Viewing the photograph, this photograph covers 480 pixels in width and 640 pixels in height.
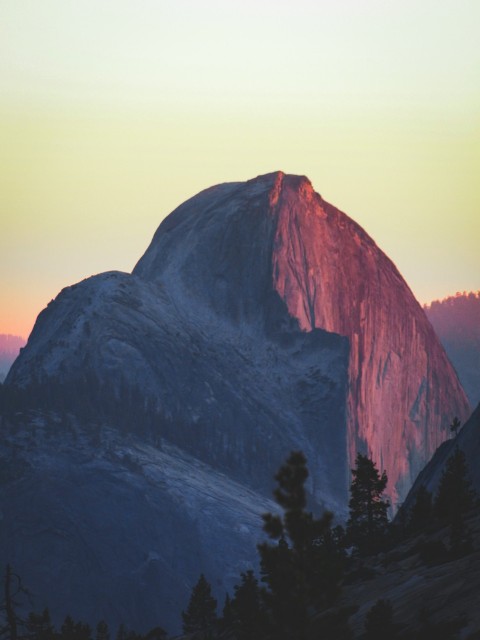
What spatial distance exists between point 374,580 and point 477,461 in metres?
65.2

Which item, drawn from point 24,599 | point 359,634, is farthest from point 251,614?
point 24,599

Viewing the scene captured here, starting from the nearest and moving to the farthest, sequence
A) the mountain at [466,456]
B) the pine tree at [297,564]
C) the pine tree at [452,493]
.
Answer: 1. the pine tree at [297,564]
2. the pine tree at [452,493]
3. the mountain at [466,456]

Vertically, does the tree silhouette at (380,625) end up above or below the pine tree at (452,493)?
below

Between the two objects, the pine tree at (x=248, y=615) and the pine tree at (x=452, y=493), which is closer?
the pine tree at (x=248, y=615)

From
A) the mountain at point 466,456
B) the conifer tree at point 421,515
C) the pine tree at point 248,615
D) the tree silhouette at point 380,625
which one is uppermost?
the mountain at point 466,456

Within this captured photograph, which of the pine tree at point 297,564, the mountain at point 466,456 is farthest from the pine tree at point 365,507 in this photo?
the pine tree at point 297,564

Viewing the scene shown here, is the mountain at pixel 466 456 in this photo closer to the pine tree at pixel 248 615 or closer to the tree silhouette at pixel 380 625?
the pine tree at pixel 248 615

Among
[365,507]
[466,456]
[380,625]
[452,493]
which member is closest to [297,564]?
[380,625]

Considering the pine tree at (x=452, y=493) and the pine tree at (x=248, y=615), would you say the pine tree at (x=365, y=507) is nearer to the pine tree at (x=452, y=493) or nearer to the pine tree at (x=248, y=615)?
the pine tree at (x=452, y=493)

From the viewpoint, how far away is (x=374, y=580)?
8838 cm

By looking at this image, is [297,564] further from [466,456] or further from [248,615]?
[466,456]

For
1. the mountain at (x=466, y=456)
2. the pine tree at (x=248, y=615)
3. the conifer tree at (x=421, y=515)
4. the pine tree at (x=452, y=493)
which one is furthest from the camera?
the mountain at (x=466, y=456)

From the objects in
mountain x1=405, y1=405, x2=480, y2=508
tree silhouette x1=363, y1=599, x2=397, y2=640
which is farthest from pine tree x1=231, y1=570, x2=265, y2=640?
mountain x1=405, y1=405, x2=480, y2=508

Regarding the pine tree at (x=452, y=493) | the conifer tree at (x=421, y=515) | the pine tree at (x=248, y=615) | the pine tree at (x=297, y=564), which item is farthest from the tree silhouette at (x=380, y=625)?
the conifer tree at (x=421, y=515)
